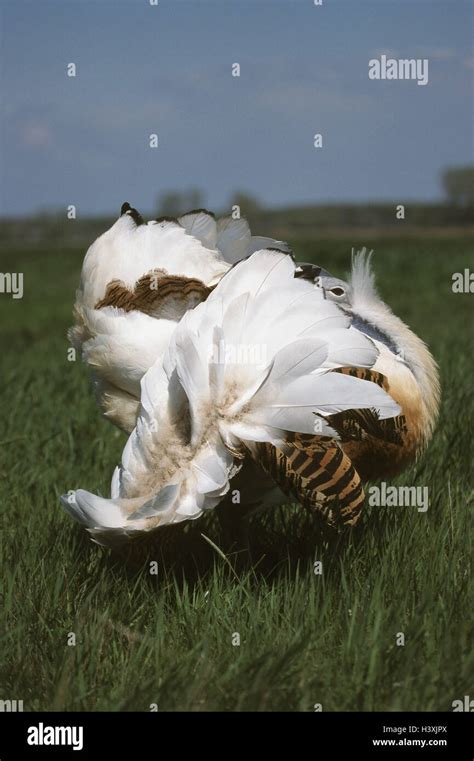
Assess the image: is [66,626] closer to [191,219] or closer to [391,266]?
[191,219]

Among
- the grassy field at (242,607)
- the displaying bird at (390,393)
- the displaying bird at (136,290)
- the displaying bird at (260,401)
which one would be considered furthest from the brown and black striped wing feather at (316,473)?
the displaying bird at (136,290)

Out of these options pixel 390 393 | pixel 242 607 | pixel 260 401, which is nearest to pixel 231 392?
pixel 260 401

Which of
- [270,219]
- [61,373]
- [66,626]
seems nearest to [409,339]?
[66,626]

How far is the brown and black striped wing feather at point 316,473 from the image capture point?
271 centimetres

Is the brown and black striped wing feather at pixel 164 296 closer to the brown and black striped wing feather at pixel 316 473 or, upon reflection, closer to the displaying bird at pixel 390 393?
the displaying bird at pixel 390 393

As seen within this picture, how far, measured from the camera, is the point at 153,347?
3227 millimetres

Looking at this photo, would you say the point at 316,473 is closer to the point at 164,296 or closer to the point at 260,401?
the point at 260,401

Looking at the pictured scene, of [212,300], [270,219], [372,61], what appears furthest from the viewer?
[270,219]

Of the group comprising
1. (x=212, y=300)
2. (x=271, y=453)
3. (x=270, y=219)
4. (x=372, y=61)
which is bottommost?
(x=271, y=453)

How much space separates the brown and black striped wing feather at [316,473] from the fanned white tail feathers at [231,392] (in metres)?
0.06

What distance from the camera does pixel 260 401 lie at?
273 cm

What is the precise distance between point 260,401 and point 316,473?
0.27 metres

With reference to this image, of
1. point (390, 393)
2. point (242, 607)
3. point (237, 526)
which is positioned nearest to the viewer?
point (242, 607)
